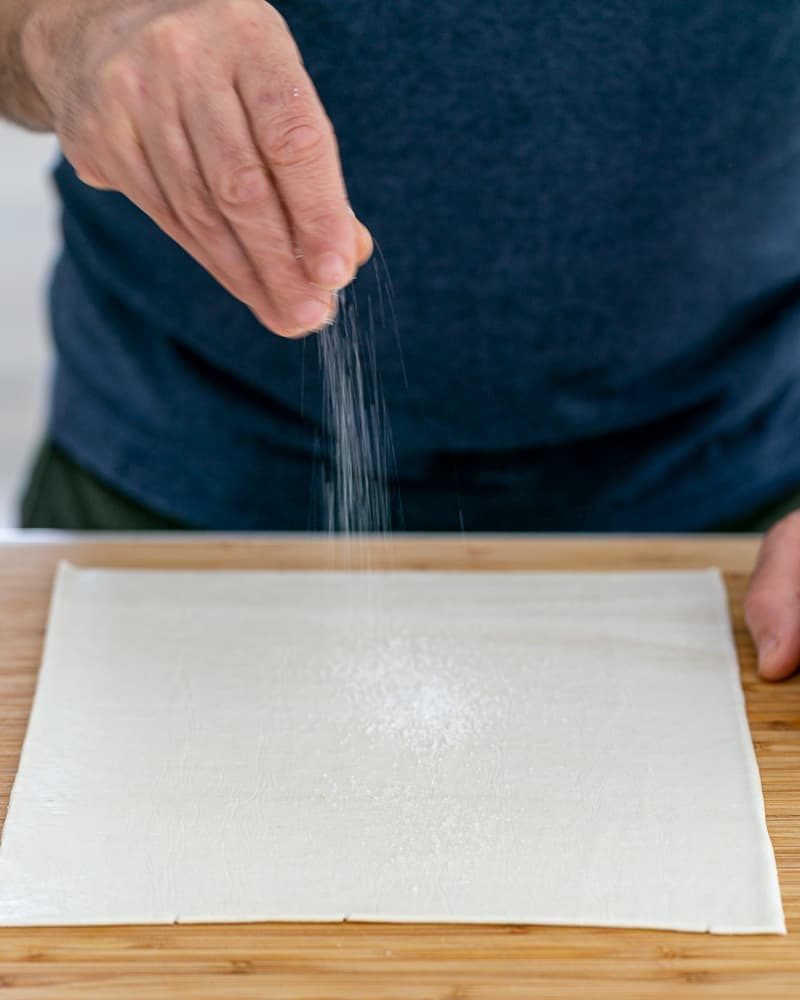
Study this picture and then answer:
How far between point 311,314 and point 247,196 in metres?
0.08

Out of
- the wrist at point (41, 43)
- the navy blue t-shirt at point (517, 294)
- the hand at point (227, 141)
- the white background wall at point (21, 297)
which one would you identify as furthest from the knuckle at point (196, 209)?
the white background wall at point (21, 297)

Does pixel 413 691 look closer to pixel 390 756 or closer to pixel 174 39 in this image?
pixel 390 756

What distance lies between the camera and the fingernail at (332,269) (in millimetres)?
710

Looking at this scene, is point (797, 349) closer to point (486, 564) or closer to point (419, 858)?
point (486, 564)

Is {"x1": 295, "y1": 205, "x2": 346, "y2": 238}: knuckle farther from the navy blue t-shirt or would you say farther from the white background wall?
the white background wall

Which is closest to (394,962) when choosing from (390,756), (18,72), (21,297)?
(390,756)

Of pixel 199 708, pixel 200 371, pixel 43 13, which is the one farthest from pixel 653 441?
pixel 43 13

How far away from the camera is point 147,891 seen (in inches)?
28.2

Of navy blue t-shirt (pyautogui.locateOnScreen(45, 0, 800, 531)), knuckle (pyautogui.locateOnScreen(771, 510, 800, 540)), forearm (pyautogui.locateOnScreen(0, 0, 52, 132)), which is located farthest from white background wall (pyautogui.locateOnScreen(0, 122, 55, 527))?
knuckle (pyautogui.locateOnScreen(771, 510, 800, 540))

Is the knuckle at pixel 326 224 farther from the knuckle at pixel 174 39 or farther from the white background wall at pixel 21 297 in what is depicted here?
the white background wall at pixel 21 297

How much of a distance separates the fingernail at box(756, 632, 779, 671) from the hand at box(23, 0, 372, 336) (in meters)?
0.38

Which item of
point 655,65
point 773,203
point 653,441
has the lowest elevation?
point 653,441

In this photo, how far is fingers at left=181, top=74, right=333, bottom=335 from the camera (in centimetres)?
70

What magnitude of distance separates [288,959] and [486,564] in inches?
15.6
